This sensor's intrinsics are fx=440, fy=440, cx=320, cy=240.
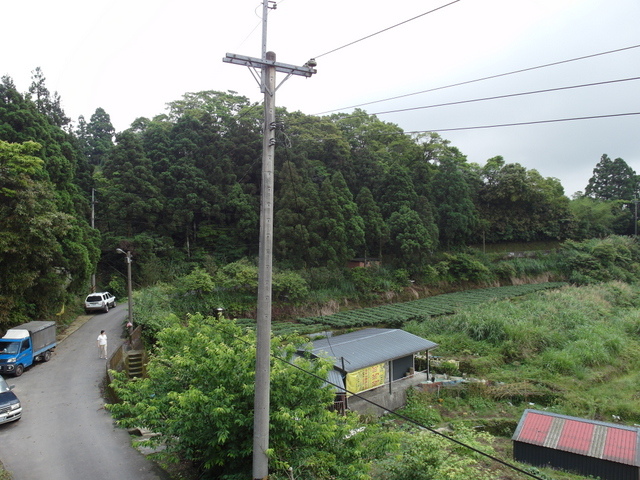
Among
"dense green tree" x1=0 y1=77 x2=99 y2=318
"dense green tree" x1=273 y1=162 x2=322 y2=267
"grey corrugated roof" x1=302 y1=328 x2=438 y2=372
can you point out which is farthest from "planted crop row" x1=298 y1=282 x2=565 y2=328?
"dense green tree" x1=0 y1=77 x2=99 y2=318

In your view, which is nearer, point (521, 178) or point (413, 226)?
point (413, 226)

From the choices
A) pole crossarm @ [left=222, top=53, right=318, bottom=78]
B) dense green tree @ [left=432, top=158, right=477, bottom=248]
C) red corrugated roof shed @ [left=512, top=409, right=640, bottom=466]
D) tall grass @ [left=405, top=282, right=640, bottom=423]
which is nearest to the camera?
pole crossarm @ [left=222, top=53, right=318, bottom=78]

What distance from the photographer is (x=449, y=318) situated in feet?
87.1

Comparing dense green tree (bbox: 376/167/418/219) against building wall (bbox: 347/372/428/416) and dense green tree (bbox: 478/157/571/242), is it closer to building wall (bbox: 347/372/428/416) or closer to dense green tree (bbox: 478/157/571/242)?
dense green tree (bbox: 478/157/571/242)

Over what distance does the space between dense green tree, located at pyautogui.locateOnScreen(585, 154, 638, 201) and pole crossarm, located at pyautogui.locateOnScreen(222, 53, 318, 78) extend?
70.0 m

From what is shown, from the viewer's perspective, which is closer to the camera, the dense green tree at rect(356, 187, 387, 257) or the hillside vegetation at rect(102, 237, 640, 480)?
the hillside vegetation at rect(102, 237, 640, 480)

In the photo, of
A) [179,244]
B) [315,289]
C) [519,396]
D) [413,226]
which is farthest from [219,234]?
[519,396]

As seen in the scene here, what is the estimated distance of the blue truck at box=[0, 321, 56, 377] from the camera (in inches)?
607

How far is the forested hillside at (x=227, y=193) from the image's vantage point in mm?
22672

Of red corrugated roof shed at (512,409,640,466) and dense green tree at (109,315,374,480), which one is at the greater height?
dense green tree at (109,315,374,480)

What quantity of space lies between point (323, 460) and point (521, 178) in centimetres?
4765

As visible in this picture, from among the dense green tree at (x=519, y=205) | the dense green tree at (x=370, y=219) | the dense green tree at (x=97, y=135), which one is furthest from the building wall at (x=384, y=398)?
the dense green tree at (x=97, y=135)

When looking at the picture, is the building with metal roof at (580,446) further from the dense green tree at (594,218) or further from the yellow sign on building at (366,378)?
the dense green tree at (594,218)

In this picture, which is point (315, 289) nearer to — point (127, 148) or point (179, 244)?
point (179, 244)
